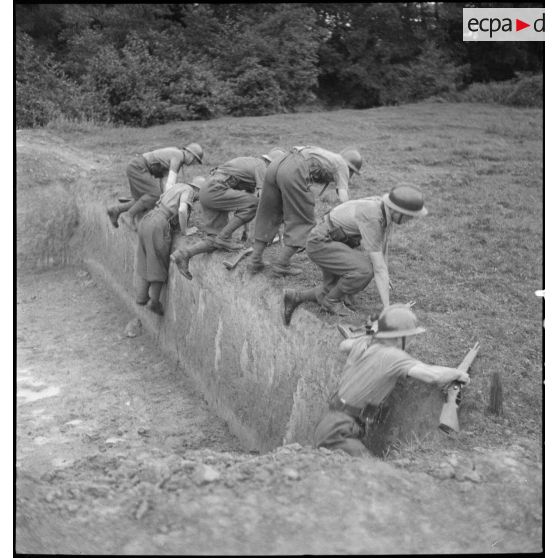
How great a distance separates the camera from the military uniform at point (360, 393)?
223 inches

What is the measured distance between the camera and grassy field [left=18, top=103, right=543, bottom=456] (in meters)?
7.20

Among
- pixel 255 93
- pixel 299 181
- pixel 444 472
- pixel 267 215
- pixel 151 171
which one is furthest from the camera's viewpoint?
pixel 255 93

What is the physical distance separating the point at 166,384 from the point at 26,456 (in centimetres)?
215

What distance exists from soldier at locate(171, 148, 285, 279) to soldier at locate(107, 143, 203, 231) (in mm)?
979

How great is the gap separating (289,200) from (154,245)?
2.70 metres

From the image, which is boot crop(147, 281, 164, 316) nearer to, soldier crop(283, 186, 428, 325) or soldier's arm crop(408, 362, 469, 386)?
soldier crop(283, 186, 428, 325)

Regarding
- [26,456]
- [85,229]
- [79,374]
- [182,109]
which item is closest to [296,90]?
[182,109]

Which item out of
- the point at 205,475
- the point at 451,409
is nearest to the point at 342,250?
the point at 451,409

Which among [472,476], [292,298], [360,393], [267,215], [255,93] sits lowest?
[472,476]

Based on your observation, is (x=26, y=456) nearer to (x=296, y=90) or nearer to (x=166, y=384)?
(x=166, y=384)

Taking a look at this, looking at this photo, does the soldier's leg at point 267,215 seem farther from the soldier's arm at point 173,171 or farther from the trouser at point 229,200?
the soldier's arm at point 173,171

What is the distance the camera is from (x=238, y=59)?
2341 cm

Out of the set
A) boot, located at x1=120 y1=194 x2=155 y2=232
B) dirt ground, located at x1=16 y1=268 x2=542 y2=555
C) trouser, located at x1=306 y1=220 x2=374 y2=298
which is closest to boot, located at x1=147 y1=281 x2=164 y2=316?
boot, located at x1=120 y1=194 x2=155 y2=232

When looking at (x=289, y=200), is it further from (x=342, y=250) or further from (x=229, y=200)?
(x=229, y=200)
